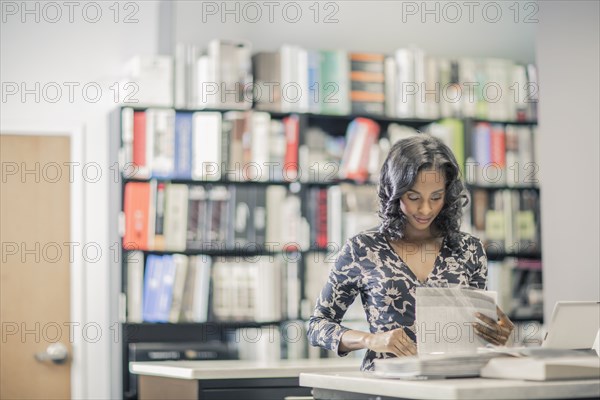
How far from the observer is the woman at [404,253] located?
2516 mm

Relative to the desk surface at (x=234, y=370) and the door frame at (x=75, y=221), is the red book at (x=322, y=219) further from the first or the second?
the desk surface at (x=234, y=370)

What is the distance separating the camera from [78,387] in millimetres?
4828

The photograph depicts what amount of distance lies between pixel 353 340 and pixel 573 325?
52 centimetres

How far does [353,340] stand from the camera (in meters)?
2.39

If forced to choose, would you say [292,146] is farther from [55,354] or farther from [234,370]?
[234,370]

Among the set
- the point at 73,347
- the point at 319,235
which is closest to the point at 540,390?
the point at 319,235

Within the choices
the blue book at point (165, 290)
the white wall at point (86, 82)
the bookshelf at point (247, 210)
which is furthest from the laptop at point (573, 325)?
the white wall at point (86, 82)

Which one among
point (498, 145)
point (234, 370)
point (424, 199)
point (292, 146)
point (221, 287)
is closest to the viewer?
point (424, 199)

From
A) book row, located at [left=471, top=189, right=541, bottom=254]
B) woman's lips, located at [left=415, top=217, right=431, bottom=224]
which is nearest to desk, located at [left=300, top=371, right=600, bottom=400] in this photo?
woman's lips, located at [left=415, top=217, right=431, bottom=224]

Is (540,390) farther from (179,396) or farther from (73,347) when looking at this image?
(73,347)

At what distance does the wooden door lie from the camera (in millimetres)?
4801

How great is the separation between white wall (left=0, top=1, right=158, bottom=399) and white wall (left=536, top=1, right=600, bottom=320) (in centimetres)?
231

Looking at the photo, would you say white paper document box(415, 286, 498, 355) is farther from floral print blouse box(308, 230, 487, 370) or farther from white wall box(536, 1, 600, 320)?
white wall box(536, 1, 600, 320)

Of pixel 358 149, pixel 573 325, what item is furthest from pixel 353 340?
pixel 358 149
